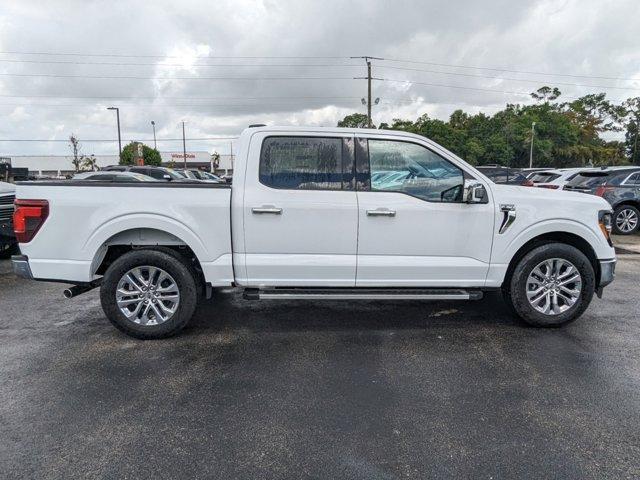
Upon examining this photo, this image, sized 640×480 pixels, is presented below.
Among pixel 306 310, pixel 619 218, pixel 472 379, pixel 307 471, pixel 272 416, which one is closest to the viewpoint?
pixel 307 471

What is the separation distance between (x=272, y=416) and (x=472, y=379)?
165 cm

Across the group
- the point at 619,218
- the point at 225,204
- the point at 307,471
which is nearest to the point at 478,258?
the point at 225,204

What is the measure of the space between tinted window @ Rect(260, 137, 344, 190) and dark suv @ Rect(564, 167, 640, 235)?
363 inches

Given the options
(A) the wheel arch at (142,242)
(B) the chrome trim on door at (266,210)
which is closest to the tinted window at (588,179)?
(B) the chrome trim on door at (266,210)

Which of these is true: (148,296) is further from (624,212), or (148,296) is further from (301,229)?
(624,212)

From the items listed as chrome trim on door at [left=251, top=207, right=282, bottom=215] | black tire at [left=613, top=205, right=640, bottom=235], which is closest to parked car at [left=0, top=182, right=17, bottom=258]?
chrome trim on door at [left=251, top=207, right=282, bottom=215]

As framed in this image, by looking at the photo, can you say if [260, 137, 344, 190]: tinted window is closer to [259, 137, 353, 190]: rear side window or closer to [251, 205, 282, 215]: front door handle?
[259, 137, 353, 190]: rear side window

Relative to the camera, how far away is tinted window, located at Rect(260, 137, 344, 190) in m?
4.46

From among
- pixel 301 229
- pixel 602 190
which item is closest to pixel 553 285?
pixel 301 229

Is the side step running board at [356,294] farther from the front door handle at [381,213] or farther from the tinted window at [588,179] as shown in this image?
the tinted window at [588,179]

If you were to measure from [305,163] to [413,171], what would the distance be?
3.51ft

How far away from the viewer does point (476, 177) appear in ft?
15.0

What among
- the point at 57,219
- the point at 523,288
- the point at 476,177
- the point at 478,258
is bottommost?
the point at 523,288

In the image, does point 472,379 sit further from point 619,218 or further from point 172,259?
point 619,218
